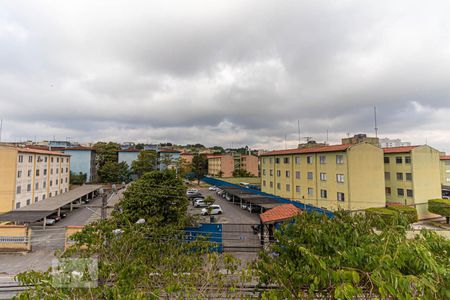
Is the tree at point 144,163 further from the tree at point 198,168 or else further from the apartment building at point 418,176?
the apartment building at point 418,176

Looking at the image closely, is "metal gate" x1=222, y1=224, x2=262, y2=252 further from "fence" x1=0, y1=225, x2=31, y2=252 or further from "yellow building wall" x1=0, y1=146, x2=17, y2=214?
"yellow building wall" x1=0, y1=146, x2=17, y2=214

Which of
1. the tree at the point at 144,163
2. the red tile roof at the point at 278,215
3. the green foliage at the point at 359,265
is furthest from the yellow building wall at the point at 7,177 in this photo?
the green foliage at the point at 359,265

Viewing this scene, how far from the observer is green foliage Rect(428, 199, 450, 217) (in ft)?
74.8

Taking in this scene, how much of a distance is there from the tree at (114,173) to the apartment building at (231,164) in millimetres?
24195

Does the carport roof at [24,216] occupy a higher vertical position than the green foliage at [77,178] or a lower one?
lower

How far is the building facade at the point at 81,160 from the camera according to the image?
50.7 m

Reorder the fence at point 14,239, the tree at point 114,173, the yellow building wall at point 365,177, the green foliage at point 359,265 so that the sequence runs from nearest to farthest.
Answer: the green foliage at point 359,265, the fence at point 14,239, the yellow building wall at point 365,177, the tree at point 114,173

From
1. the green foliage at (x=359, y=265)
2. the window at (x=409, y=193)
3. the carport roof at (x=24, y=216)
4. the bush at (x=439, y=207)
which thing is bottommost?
the carport roof at (x=24, y=216)

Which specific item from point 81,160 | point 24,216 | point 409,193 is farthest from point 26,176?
point 409,193

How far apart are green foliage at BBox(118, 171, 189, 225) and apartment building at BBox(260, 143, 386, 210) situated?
43.6 feet

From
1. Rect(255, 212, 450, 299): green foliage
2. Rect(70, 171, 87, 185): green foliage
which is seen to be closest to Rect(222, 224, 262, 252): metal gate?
Rect(255, 212, 450, 299): green foliage

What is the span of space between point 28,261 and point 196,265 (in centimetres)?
1802

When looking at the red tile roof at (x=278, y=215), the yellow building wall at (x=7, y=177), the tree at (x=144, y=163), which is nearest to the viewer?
→ the red tile roof at (x=278, y=215)

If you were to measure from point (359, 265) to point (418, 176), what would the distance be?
29.9m
